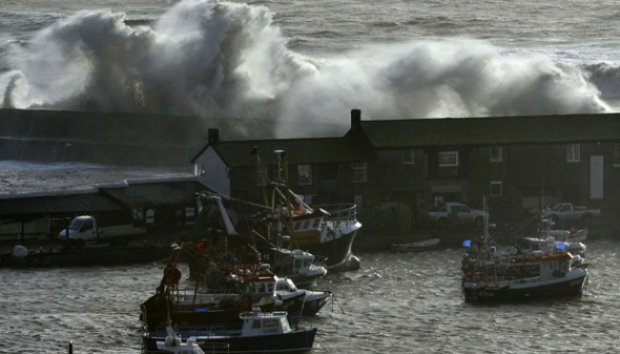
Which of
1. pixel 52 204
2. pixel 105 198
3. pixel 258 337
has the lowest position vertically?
pixel 258 337

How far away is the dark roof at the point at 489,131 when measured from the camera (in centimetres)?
7312

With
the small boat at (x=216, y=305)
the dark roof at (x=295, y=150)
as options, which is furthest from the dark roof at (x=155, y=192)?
the small boat at (x=216, y=305)

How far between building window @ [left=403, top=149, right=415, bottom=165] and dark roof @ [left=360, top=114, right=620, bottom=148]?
26 cm

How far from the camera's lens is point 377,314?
5547 cm

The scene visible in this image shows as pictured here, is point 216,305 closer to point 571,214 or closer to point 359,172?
point 359,172

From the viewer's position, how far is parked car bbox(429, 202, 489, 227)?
70312 mm

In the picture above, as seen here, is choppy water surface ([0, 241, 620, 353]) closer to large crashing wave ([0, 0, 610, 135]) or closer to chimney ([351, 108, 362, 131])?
chimney ([351, 108, 362, 131])

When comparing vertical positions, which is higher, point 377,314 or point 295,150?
point 295,150

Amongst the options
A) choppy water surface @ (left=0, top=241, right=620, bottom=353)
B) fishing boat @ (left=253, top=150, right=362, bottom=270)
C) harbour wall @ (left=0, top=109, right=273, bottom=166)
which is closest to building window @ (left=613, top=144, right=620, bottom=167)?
choppy water surface @ (left=0, top=241, right=620, bottom=353)

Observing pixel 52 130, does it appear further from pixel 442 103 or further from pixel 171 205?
pixel 171 205

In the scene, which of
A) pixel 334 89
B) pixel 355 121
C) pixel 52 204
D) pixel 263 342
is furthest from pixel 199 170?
pixel 334 89

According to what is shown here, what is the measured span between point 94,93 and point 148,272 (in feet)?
120

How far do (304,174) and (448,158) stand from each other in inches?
213

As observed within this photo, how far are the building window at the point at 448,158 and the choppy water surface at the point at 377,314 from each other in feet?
28.3
